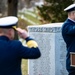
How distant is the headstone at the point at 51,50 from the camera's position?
29.2 ft

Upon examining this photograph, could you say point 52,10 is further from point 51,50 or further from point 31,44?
point 31,44

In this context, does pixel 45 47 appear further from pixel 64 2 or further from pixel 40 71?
pixel 64 2

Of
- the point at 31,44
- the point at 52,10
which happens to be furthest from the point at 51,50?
the point at 52,10

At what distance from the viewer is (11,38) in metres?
4.97

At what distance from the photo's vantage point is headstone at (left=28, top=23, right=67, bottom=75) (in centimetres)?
889

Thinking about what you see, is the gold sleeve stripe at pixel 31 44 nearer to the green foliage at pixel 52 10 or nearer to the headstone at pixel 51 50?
the headstone at pixel 51 50

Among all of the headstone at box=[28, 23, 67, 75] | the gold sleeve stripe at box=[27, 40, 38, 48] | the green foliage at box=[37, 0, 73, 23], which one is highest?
the green foliage at box=[37, 0, 73, 23]

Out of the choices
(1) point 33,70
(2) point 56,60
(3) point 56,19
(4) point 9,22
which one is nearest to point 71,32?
(4) point 9,22

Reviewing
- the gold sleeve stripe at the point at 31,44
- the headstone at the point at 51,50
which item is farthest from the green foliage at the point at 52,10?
the gold sleeve stripe at the point at 31,44

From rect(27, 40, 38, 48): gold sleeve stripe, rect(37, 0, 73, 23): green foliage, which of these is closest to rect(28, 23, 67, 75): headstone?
rect(27, 40, 38, 48): gold sleeve stripe

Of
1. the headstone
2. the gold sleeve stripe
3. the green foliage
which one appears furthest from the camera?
the green foliage

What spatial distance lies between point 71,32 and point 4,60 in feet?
6.06

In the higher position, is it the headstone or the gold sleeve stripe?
the gold sleeve stripe

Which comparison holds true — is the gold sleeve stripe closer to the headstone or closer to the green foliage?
the headstone
